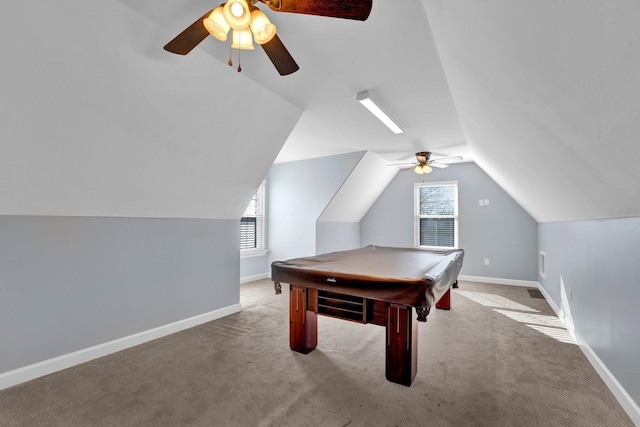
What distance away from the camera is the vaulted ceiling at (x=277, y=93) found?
1.07 m

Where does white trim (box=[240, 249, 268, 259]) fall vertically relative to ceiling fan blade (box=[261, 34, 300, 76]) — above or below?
below

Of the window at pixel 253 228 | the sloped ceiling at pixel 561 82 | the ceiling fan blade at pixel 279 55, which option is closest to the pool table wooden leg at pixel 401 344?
the sloped ceiling at pixel 561 82

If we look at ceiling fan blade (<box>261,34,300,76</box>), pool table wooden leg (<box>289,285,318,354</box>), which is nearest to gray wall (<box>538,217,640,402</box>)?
pool table wooden leg (<box>289,285,318,354</box>)

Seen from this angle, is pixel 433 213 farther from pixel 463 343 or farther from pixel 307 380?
pixel 307 380

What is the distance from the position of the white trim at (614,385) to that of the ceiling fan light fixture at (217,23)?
3.19 m

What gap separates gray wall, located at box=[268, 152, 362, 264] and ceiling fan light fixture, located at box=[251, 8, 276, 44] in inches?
147

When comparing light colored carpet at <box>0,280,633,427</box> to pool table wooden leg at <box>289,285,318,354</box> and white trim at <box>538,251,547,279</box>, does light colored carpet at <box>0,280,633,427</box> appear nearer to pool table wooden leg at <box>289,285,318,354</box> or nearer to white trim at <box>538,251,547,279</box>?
pool table wooden leg at <box>289,285,318,354</box>

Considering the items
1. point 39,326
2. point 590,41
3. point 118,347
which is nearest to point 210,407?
point 118,347

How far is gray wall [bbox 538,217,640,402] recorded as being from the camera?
1.75 m

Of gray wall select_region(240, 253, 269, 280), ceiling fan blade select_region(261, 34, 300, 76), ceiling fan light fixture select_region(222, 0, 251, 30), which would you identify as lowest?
gray wall select_region(240, 253, 269, 280)

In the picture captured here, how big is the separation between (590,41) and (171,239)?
3.50 metres

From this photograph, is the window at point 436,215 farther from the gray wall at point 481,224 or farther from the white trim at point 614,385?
the white trim at point 614,385

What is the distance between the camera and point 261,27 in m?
1.47

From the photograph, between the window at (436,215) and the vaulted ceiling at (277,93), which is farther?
the window at (436,215)
